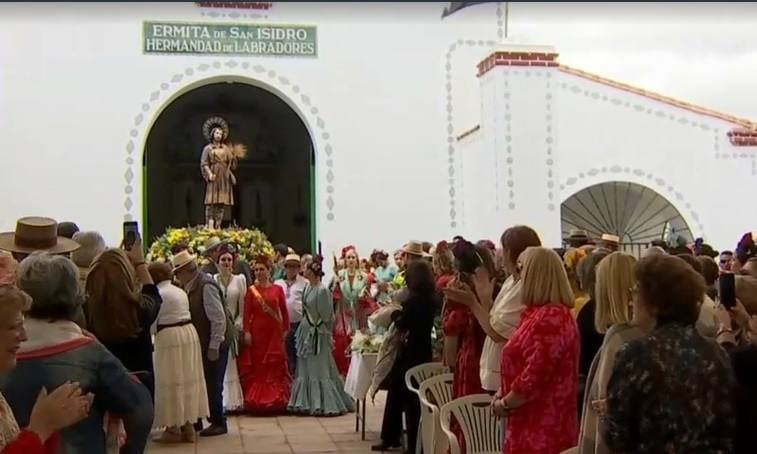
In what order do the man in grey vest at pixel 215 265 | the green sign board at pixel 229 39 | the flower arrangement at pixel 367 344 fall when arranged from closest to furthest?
the flower arrangement at pixel 367 344 < the man in grey vest at pixel 215 265 < the green sign board at pixel 229 39

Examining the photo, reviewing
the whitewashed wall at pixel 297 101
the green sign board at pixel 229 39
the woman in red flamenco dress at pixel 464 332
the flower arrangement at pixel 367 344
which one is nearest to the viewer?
the woman in red flamenco dress at pixel 464 332

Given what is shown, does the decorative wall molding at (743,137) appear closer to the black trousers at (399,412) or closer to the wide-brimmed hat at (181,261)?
the black trousers at (399,412)

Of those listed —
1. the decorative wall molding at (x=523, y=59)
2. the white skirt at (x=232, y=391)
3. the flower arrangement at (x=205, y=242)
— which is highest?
the decorative wall molding at (x=523, y=59)

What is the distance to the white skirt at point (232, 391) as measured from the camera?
26.3 feet

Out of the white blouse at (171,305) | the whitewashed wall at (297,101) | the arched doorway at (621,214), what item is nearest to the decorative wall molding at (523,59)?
the whitewashed wall at (297,101)

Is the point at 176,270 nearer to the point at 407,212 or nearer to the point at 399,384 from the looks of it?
the point at 399,384

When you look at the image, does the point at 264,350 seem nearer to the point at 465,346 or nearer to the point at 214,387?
the point at 214,387

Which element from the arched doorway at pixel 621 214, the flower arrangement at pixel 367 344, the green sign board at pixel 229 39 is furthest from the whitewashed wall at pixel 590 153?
the flower arrangement at pixel 367 344

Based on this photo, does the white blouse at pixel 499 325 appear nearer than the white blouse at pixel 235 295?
Result: Yes

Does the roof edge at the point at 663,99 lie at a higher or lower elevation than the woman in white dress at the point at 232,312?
higher

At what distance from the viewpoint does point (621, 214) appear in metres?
13.0

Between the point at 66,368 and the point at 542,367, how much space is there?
1767mm

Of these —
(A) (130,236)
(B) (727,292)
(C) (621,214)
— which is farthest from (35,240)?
(C) (621,214)

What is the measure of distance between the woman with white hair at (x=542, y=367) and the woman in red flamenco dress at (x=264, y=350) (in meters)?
4.50
